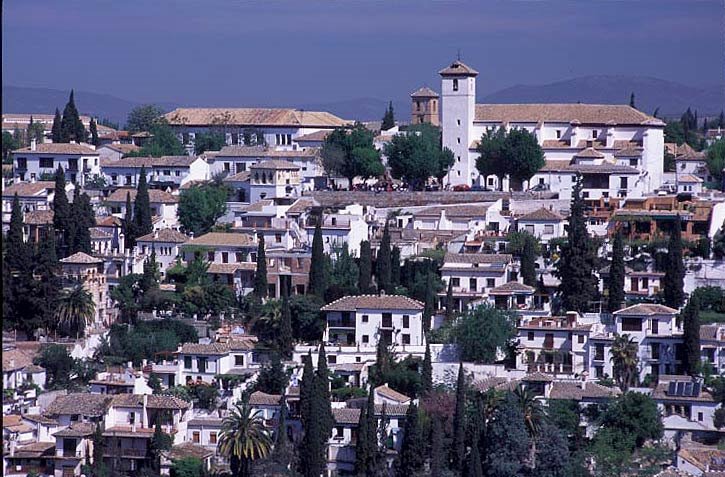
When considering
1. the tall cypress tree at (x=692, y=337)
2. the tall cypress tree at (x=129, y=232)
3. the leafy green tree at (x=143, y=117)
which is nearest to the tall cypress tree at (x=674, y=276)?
the tall cypress tree at (x=692, y=337)

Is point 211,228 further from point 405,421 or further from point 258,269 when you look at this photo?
point 405,421

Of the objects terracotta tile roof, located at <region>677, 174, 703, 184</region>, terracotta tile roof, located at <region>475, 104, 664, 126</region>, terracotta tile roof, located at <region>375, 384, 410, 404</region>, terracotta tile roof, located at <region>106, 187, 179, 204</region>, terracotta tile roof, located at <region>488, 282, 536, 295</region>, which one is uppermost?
terracotta tile roof, located at <region>475, 104, 664, 126</region>

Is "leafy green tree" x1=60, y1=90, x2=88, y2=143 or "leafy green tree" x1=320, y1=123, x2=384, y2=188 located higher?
"leafy green tree" x1=60, y1=90, x2=88, y2=143

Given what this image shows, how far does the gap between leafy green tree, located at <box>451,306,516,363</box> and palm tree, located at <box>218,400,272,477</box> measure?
2.65m

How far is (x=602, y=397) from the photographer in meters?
12.2

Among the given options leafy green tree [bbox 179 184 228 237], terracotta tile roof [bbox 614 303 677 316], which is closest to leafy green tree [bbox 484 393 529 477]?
terracotta tile roof [bbox 614 303 677 316]

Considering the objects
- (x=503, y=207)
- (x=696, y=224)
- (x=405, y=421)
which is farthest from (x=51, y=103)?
(x=405, y=421)

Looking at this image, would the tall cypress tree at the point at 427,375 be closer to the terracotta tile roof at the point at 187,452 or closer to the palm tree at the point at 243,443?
the palm tree at the point at 243,443

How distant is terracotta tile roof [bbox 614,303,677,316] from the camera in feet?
43.5

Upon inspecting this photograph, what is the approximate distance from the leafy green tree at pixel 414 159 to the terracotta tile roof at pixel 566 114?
1.89m

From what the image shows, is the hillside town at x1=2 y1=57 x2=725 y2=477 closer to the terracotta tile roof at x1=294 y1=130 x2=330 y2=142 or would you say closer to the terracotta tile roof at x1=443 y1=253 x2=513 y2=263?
the terracotta tile roof at x1=443 y1=253 x2=513 y2=263

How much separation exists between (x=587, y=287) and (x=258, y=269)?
3.75 meters

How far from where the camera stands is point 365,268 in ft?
49.4

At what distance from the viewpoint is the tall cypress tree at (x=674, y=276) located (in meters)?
14.0
